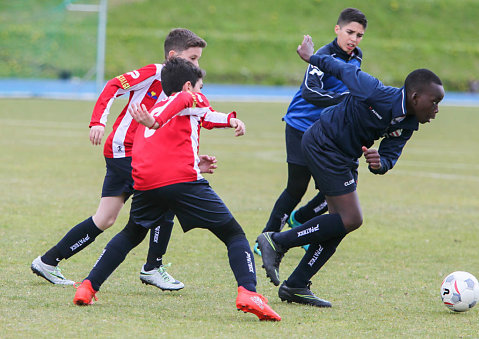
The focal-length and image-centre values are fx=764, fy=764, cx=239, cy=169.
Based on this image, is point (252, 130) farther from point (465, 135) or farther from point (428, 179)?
point (428, 179)

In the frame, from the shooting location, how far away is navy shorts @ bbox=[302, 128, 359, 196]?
17.1 feet

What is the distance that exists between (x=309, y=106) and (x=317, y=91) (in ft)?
2.15

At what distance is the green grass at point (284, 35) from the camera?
41.8 m

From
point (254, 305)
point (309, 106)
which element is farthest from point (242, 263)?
point (309, 106)

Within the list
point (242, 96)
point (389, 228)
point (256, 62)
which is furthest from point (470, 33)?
point (389, 228)

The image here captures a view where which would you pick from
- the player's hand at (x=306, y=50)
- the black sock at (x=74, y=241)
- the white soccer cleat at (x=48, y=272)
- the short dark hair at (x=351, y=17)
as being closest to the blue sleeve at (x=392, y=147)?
the player's hand at (x=306, y=50)

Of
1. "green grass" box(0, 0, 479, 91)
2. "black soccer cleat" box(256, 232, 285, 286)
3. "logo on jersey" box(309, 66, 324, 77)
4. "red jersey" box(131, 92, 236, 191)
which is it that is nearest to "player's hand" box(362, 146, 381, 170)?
"black soccer cleat" box(256, 232, 285, 286)

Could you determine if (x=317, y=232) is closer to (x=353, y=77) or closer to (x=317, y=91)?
(x=353, y=77)

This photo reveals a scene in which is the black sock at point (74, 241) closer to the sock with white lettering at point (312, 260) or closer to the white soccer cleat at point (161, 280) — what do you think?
the white soccer cleat at point (161, 280)

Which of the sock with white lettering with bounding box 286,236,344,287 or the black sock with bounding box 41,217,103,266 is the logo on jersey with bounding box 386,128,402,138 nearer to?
the sock with white lettering with bounding box 286,236,344,287

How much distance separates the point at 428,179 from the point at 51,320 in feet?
31.3

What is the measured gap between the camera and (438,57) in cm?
4538

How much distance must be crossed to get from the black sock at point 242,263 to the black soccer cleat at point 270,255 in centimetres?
42

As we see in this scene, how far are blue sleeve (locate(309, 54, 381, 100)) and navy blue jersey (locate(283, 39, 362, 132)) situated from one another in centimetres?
49
